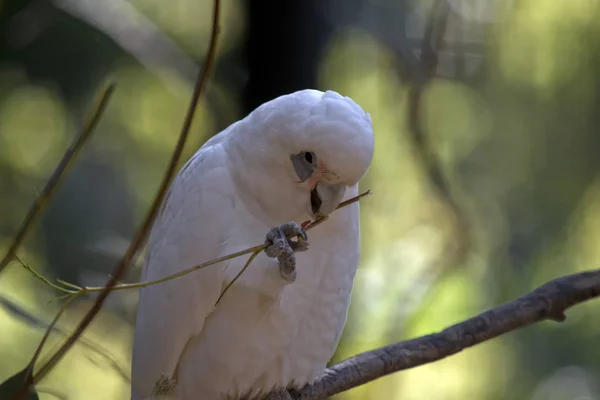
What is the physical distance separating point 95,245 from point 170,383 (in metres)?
1.30

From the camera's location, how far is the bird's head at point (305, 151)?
104 cm

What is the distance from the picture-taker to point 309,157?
110 centimetres

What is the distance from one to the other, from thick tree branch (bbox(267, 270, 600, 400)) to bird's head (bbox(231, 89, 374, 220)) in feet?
1.13

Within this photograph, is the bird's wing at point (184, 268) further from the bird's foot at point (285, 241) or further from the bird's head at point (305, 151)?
the bird's foot at point (285, 241)

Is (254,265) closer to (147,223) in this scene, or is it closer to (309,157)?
(309,157)

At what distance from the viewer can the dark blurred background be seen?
2096 mm

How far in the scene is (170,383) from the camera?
3.32ft

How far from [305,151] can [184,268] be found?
325 mm

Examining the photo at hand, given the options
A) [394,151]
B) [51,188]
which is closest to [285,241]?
[51,188]

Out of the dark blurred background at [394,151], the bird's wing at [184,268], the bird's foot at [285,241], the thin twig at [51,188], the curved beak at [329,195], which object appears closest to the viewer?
the thin twig at [51,188]

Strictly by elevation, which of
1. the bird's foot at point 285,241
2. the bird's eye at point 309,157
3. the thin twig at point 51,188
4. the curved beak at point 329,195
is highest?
the bird's eye at point 309,157

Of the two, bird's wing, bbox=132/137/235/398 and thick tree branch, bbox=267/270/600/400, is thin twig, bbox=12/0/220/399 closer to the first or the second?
bird's wing, bbox=132/137/235/398

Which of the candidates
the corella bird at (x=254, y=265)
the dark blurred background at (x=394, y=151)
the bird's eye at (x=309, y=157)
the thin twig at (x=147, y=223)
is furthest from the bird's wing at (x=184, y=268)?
the dark blurred background at (x=394, y=151)

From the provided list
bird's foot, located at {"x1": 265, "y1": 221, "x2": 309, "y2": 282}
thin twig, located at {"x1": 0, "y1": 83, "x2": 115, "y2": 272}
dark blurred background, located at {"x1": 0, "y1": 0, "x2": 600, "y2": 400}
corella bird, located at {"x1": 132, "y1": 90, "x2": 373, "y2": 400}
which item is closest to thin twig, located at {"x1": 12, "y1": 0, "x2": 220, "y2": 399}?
thin twig, located at {"x1": 0, "y1": 83, "x2": 115, "y2": 272}
